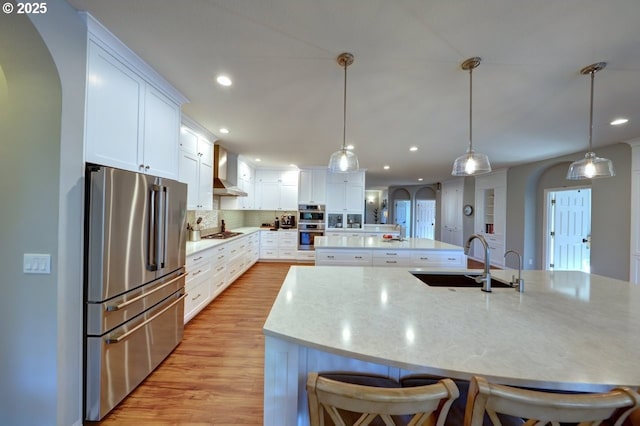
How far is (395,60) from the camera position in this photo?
1.81m

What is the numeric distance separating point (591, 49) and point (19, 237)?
3751mm

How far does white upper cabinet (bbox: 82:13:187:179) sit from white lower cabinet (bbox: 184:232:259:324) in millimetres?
1119

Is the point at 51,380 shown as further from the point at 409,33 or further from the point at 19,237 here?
the point at 409,33

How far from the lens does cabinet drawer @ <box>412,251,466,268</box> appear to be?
3.32 metres

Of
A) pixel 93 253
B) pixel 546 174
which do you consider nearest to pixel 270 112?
pixel 93 253

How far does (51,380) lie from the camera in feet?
4.44

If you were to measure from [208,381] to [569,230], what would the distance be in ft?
22.2

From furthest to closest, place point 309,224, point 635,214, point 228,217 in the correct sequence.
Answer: point 309,224
point 228,217
point 635,214

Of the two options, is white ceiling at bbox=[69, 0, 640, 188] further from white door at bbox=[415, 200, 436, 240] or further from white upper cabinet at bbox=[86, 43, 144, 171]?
white door at bbox=[415, 200, 436, 240]

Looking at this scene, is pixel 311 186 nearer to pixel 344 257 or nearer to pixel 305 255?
pixel 305 255

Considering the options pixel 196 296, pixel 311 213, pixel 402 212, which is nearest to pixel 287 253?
pixel 311 213

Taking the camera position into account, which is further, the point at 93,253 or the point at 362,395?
the point at 93,253

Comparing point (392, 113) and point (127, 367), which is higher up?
point (392, 113)

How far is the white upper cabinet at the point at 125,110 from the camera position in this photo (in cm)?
152
